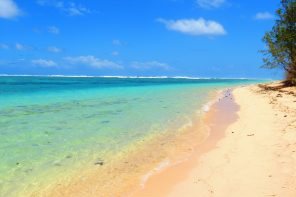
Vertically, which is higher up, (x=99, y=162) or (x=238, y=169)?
(x=238, y=169)

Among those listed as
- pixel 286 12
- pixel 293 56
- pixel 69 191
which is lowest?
pixel 69 191

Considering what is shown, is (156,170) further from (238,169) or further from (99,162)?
(238,169)

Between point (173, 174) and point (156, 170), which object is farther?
point (156, 170)

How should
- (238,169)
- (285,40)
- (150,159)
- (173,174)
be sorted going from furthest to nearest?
(285,40) < (150,159) < (173,174) < (238,169)

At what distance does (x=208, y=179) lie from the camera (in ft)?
23.5

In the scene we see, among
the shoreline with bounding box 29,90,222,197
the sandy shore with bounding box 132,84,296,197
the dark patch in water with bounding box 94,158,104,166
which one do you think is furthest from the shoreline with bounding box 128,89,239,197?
the dark patch in water with bounding box 94,158,104,166

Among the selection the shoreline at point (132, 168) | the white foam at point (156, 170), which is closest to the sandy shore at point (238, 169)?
the white foam at point (156, 170)

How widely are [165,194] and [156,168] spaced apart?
192cm

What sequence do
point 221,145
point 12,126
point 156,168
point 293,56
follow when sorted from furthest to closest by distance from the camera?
point 293,56 < point 12,126 < point 221,145 < point 156,168

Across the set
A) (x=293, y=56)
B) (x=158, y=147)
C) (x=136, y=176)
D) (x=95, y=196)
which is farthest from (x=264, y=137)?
(x=293, y=56)

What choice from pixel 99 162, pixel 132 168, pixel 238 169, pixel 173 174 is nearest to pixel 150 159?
pixel 132 168

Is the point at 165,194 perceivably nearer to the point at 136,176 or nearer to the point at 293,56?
the point at 136,176

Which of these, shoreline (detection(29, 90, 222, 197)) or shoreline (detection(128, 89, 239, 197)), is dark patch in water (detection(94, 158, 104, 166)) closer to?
shoreline (detection(29, 90, 222, 197))

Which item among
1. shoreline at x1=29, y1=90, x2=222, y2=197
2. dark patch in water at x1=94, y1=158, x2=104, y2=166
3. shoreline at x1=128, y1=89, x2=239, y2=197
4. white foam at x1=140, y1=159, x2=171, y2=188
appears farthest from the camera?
dark patch in water at x1=94, y1=158, x2=104, y2=166
